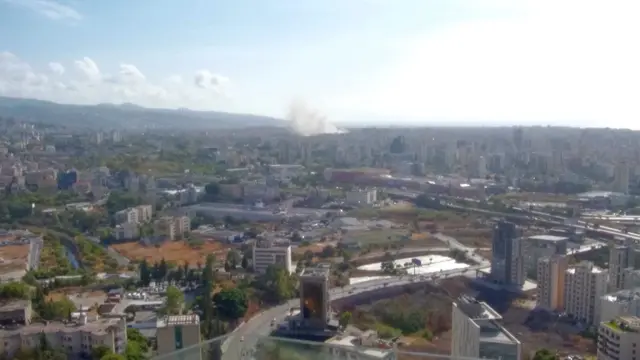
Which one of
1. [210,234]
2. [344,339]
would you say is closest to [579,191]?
[210,234]

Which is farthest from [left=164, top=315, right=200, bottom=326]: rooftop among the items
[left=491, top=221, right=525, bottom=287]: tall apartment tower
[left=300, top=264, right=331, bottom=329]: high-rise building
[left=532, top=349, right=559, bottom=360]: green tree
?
[left=491, top=221, right=525, bottom=287]: tall apartment tower

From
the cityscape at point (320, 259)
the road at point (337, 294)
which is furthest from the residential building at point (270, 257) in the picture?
the road at point (337, 294)

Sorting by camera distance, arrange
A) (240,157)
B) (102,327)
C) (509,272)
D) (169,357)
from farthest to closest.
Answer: (240,157) → (509,272) → (102,327) → (169,357)

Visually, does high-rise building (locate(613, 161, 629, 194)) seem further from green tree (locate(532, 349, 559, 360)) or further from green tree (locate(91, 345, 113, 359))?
green tree (locate(91, 345, 113, 359))

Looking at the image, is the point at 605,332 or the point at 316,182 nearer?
the point at 605,332

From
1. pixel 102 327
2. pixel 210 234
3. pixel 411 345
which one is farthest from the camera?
pixel 210 234

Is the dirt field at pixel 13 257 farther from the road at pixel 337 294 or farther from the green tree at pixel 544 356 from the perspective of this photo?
the green tree at pixel 544 356

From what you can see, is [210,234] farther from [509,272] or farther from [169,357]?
[169,357]

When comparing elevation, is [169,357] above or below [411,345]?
above
